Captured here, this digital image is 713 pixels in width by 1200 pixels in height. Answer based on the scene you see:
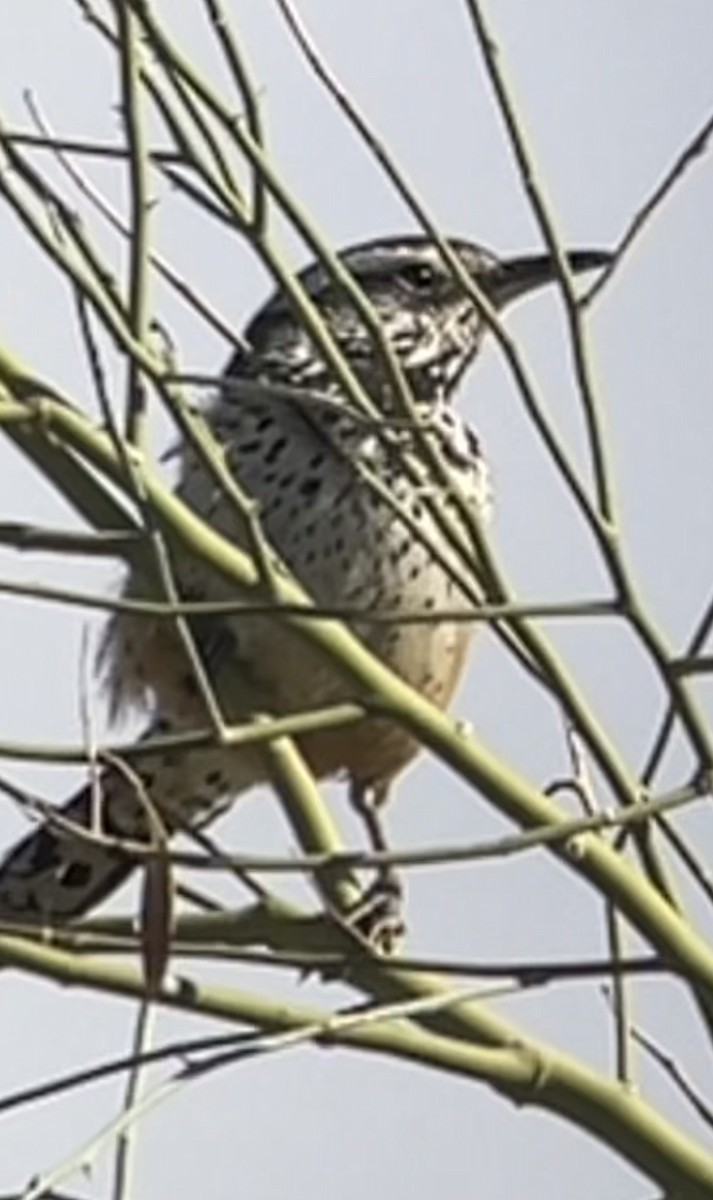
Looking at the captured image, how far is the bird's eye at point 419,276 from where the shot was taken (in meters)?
5.33

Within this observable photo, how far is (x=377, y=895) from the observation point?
4.29 metres

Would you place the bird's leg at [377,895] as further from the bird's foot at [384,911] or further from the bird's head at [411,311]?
the bird's head at [411,311]

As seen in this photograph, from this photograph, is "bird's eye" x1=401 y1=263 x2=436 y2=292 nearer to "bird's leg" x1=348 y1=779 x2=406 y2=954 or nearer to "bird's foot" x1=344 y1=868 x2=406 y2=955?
"bird's leg" x1=348 y1=779 x2=406 y2=954

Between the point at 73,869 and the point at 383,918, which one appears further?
the point at 73,869

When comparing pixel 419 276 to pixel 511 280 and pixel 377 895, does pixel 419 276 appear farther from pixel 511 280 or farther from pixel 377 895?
pixel 377 895

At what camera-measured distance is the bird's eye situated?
533 centimetres

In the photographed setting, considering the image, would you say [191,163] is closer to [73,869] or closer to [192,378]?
[192,378]

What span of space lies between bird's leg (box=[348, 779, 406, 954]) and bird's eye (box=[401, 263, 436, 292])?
0.87 metres

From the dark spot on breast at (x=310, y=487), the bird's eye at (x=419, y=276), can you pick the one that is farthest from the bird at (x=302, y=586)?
the bird's eye at (x=419, y=276)

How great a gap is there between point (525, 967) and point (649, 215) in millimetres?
664

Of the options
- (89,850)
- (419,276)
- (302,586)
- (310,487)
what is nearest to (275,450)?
(310,487)

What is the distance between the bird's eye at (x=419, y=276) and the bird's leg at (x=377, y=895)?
87 centimetres

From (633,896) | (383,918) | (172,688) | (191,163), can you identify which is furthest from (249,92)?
(172,688)

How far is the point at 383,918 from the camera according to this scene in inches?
166
